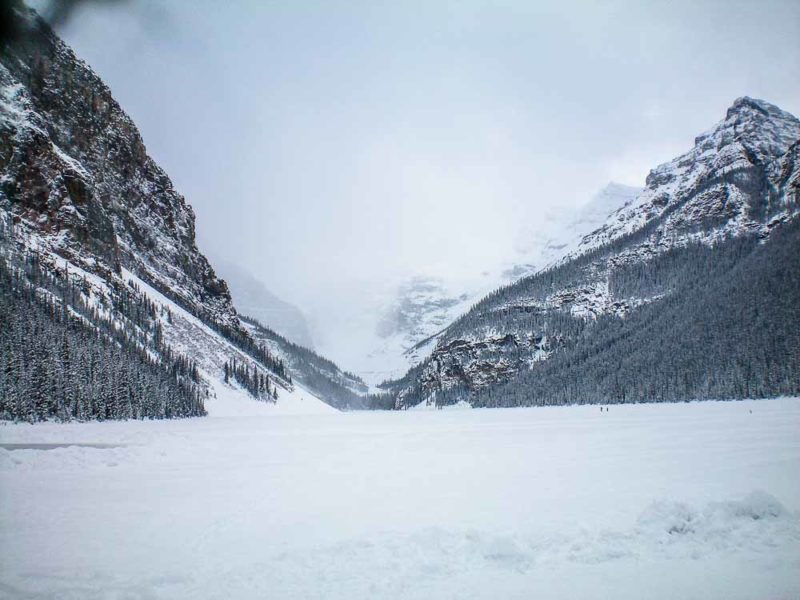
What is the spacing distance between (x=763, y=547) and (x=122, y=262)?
494ft

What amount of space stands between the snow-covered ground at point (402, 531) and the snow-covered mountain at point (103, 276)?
122 feet

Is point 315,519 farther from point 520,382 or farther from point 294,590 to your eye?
point 520,382

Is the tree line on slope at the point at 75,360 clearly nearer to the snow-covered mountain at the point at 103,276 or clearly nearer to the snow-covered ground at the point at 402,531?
the snow-covered mountain at the point at 103,276

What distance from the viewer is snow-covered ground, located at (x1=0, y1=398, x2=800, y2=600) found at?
9.66m

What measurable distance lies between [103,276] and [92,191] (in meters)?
26.3

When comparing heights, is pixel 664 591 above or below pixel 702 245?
below

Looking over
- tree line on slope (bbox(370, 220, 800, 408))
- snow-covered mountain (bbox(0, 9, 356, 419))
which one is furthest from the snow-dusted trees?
tree line on slope (bbox(370, 220, 800, 408))

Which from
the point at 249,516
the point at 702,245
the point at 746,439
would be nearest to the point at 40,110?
the point at 249,516

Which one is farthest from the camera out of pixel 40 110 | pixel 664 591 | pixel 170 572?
pixel 40 110

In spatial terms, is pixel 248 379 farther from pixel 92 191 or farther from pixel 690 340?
pixel 690 340

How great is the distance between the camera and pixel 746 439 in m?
34.0

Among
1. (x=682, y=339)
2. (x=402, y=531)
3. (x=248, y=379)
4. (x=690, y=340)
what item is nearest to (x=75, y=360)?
(x=402, y=531)

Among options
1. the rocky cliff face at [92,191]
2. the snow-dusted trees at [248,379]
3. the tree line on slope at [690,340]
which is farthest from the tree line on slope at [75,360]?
the tree line on slope at [690,340]

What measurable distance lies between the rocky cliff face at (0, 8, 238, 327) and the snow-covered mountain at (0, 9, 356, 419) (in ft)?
1.26
